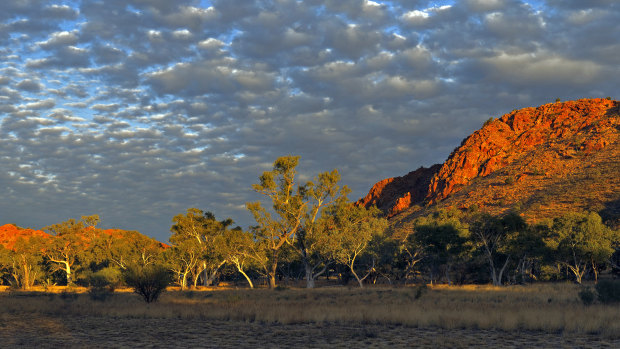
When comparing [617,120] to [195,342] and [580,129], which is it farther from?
[195,342]

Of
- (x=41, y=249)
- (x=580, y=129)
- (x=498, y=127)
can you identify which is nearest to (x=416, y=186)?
(x=498, y=127)

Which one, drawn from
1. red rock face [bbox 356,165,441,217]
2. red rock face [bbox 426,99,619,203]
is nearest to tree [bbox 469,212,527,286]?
red rock face [bbox 426,99,619,203]

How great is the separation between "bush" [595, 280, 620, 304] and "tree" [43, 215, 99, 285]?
77970mm

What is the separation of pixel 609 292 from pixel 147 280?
27.1 meters

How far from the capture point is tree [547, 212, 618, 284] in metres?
48.9

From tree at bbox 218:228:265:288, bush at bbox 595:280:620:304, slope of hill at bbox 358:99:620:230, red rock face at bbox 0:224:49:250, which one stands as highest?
slope of hill at bbox 358:99:620:230

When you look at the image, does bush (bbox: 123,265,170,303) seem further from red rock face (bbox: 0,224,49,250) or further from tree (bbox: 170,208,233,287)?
red rock face (bbox: 0,224,49,250)

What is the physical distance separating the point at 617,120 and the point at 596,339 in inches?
4544

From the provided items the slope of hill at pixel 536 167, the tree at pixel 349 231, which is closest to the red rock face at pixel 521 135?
the slope of hill at pixel 536 167

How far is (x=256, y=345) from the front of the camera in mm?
15195

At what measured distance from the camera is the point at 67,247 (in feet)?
275

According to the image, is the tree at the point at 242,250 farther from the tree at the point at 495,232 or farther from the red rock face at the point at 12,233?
the red rock face at the point at 12,233

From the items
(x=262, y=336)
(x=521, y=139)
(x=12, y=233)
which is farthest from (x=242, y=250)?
(x=12, y=233)

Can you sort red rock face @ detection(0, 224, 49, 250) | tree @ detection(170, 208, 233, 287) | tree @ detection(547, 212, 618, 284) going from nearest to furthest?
tree @ detection(547, 212, 618, 284) < tree @ detection(170, 208, 233, 287) < red rock face @ detection(0, 224, 49, 250)
